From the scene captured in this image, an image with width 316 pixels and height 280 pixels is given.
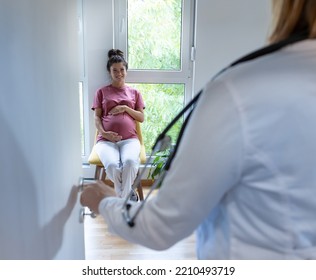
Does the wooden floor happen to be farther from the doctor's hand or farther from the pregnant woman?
the doctor's hand

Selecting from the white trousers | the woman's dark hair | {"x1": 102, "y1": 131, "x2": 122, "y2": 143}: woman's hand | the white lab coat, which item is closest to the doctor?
the white lab coat

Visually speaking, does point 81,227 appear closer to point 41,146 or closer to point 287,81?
point 41,146

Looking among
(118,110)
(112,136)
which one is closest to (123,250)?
(112,136)

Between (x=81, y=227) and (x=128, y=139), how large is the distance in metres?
1.89

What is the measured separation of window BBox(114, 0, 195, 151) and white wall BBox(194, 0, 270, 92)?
132 millimetres

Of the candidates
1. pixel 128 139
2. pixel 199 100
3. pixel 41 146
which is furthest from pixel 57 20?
pixel 128 139

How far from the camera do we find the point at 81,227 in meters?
1.19

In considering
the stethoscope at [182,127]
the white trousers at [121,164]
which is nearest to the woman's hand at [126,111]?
the white trousers at [121,164]

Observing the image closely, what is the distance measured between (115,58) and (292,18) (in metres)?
2.62

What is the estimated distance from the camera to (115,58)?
3.11 meters

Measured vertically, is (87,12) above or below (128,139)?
above

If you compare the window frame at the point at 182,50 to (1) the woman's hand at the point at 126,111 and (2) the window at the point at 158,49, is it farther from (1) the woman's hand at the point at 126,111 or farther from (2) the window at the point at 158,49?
(1) the woman's hand at the point at 126,111
